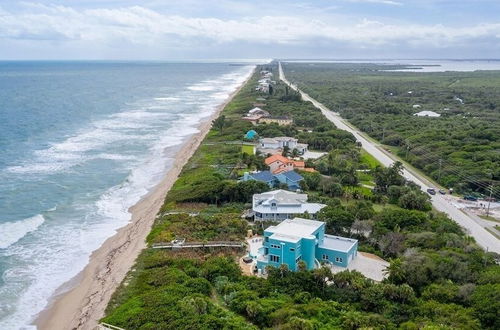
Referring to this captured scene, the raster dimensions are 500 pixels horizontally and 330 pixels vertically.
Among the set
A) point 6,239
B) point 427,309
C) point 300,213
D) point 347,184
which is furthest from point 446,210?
point 6,239

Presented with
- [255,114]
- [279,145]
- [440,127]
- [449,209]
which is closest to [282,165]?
[279,145]

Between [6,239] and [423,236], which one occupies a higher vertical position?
[423,236]

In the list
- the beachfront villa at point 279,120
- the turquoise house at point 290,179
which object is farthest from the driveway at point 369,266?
the beachfront villa at point 279,120

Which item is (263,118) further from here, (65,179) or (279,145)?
(65,179)

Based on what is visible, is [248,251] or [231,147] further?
[231,147]

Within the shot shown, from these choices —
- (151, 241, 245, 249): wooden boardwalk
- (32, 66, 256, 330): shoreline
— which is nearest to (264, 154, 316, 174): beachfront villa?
(32, 66, 256, 330): shoreline

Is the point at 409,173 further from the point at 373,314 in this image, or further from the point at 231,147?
the point at 373,314

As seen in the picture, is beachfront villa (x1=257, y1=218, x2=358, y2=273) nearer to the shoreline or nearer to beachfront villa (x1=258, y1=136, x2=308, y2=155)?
the shoreline
